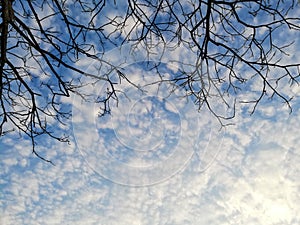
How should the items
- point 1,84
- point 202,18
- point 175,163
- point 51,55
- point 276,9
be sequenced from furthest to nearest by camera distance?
point 175,163 → point 1,84 → point 51,55 → point 202,18 → point 276,9

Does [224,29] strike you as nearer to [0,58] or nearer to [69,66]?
[69,66]

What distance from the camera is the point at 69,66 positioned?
3998 mm

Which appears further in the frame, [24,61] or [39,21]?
[24,61]

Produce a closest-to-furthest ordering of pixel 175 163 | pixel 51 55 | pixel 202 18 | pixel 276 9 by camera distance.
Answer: pixel 276 9 → pixel 202 18 → pixel 51 55 → pixel 175 163

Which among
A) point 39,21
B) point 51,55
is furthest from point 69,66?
point 39,21

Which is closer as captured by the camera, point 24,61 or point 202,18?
point 202,18

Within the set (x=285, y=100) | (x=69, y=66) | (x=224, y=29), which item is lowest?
(x=285, y=100)

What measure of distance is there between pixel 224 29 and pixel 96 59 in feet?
4.85

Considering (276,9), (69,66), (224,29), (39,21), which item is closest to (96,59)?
(69,66)

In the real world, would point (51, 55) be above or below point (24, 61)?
below

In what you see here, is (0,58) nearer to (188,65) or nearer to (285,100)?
(188,65)

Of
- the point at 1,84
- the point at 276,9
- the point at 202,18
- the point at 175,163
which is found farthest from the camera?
the point at 175,163

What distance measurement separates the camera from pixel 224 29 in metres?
3.90

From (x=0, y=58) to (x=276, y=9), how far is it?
3008mm
